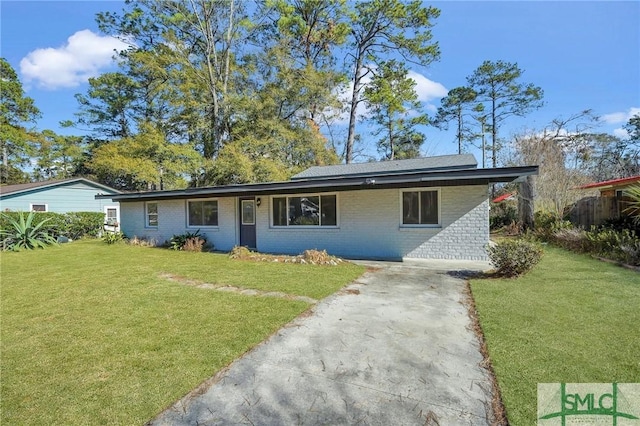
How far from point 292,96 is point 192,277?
1621 centimetres

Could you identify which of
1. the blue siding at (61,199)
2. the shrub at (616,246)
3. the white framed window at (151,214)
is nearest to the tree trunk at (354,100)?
the white framed window at (151,214)

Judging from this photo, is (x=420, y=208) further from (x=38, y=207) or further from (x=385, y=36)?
(x=38, y=207)

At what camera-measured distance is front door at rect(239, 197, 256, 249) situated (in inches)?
475

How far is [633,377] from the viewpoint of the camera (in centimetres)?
264

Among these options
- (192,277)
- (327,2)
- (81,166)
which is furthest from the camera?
(81,166)

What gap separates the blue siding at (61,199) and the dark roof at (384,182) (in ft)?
34.4

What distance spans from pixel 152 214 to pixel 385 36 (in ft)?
61.7

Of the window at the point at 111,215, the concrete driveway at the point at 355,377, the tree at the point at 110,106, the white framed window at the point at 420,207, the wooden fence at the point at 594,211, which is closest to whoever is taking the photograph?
the concrete driveway at the point at 355,377

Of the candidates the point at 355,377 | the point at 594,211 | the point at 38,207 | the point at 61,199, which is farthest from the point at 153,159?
the point at 594,211

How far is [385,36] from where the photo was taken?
2152 centimetres

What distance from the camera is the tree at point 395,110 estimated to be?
2192cm

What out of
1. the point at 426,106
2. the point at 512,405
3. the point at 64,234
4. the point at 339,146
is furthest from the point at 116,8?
the point at 512,405

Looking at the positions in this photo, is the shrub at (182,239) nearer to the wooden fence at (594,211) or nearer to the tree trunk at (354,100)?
the tree trunk at (354,100)

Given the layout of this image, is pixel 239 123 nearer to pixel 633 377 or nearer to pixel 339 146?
pixel 339 146
